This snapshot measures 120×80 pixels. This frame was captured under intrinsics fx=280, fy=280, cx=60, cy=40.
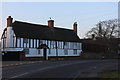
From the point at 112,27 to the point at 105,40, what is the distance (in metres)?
5.31

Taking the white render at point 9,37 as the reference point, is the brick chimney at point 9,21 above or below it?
above

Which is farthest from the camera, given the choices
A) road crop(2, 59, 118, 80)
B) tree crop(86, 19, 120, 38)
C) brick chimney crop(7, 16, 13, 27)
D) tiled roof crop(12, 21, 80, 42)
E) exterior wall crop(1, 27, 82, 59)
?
tree crop(86, 19, 120, 38)

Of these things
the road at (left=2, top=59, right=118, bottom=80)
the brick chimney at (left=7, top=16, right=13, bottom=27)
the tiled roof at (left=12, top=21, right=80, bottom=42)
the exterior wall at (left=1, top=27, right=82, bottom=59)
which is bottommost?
the road at (left=2, top=59, right=118, bottom=80)

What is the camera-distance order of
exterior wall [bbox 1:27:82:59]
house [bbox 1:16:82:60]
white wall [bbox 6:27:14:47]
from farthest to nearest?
white wall [bbox 6:27:14:47] → exterior wall [bbox 1:27:82:59] → house [bbox 1:16:82:60]

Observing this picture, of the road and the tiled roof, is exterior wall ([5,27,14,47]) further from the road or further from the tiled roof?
the road

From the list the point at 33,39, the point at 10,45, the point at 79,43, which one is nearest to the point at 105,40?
the point at 79,43

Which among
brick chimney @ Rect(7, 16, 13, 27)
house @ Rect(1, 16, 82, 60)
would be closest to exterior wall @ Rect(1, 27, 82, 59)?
house @ Rect(1, 16, 82, 60)

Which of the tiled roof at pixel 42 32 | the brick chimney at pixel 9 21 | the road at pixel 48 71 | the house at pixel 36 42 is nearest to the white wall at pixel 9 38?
the house at pixel 36 42

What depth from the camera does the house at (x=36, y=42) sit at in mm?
58406

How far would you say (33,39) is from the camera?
205ft

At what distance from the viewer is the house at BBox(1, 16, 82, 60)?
5841 centimetres

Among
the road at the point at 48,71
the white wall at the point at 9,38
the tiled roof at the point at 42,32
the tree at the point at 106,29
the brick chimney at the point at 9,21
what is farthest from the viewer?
the tree at the point at 106,29

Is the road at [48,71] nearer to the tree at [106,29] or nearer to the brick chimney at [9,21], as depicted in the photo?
the brick chimney at [9,21]

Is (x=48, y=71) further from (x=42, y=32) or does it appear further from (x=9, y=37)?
(x=42, y=32)
